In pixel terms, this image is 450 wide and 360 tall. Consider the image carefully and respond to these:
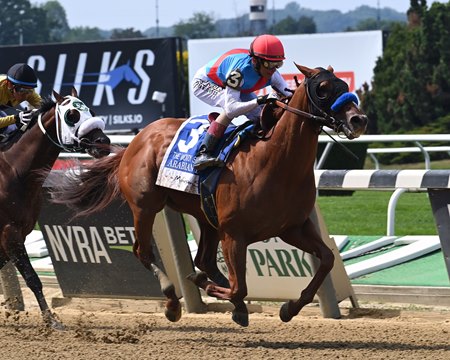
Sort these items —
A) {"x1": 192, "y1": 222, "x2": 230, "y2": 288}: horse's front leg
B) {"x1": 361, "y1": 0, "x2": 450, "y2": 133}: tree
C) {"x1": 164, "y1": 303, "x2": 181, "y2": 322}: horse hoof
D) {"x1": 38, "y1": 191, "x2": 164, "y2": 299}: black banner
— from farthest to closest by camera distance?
{"x1": 361, "y1": 0, "x2": 450, "y2": 133}: tree, {"x1": 38, "y1": 191, "x2": 164, "y2": 299}: black banner, {"x1": 192, "y1": 222, "x2": 230, "y2": 288}: horse's front leg, {"x1": 164, "y1": 303, "x2": 181, "y2": 322}: horse hoof

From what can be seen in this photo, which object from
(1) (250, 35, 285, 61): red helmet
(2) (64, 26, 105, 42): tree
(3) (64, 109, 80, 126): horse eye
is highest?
(1) (250, 35, 285, 61): red helmet

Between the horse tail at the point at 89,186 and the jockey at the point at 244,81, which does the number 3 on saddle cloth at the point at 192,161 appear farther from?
the horse tail at the point at 89,186

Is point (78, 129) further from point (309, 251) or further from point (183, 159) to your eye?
point (309, 251)

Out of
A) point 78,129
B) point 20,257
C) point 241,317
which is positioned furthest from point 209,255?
point 20,257

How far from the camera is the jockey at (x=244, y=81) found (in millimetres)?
5828

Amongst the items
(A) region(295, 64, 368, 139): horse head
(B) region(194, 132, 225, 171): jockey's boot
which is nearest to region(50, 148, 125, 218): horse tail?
(B) region(194, 132, 225, 171): jockey's boot

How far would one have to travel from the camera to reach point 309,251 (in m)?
5.96

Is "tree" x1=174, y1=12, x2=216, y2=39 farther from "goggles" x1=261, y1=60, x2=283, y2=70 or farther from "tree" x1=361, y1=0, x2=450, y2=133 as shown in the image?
"goggles" x1=261, y1=60, x2=283, y2=70

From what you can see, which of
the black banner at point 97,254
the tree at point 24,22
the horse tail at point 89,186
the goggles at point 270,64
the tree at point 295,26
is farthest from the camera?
the tree at point 295,26

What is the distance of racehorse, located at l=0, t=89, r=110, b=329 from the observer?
671 centimetres

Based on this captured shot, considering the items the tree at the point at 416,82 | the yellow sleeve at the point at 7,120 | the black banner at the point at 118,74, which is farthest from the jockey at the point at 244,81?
the tree at the point at 416,82

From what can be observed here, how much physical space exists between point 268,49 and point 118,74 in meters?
18.2

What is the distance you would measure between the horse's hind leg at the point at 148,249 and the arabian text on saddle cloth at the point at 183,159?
0.25 meters

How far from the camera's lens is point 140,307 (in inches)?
305
